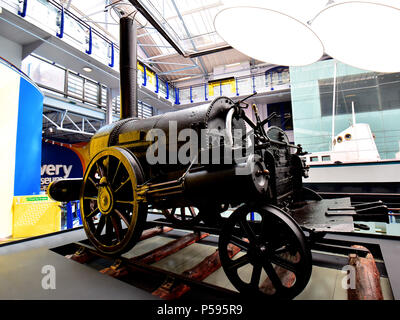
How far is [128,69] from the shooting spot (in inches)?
112

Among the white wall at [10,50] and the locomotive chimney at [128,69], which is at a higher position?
the white wall at [10,50]

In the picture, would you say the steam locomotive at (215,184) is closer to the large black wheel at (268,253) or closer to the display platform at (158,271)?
the large black wheel at (268,253)

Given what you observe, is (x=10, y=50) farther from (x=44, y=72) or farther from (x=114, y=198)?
(x=114, y=198)

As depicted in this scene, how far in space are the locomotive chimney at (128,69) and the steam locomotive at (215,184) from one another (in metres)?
0.34

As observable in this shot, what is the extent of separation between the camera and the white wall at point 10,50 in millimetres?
4926

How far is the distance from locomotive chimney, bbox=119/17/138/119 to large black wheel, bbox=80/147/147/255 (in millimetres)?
811

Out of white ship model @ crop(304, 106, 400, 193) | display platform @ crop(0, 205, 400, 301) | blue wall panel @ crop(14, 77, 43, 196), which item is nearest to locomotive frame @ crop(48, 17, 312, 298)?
display platform @ crop(0, 205, 400, 301)

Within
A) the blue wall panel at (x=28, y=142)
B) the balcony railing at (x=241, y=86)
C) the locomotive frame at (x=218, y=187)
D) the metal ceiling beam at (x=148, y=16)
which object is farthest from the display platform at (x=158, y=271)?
the balcony railing at (x=241, y=86)

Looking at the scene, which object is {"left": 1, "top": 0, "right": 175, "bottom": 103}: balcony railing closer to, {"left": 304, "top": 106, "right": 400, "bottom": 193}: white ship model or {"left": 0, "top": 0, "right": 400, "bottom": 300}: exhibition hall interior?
{"left": 0, "top": 0, "right": 400, "bottom": 300}: exhibition hall interior

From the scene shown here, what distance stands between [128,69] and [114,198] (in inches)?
67.8

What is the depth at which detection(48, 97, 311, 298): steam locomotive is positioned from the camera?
1387 millimetres

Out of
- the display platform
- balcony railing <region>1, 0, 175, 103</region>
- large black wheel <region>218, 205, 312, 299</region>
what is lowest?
the display platform

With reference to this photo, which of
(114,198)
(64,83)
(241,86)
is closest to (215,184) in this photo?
(114,198)
